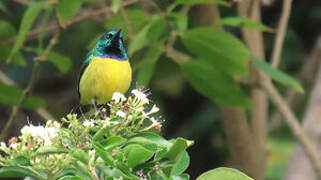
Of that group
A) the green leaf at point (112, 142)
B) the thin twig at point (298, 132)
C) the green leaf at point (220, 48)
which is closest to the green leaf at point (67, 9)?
the green leaf at point (220, 48)

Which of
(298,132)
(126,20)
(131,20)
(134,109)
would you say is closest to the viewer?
(134,109)

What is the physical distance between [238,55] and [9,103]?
1.63 metres

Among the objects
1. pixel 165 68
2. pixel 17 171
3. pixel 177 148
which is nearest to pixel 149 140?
pixel 177 148

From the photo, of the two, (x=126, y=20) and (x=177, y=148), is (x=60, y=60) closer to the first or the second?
(x=126, y=20)

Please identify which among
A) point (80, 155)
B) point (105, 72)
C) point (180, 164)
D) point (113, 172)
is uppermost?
point (105, 72)

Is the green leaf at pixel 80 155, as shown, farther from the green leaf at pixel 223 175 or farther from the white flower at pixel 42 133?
the green leaf at pixel 223 175

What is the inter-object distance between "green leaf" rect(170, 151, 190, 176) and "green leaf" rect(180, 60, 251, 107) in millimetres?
1841

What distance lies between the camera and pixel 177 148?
6.75 feet

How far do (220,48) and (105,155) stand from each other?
2011 millimetres

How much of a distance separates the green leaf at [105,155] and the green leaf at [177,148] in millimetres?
218

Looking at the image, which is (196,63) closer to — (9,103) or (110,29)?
(110,29)

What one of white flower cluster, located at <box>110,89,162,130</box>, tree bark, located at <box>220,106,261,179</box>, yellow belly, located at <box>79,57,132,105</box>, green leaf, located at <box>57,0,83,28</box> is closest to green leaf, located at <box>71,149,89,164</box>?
white flower cluster, located at <box>110,89,162,130</box>

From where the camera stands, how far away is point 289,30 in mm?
6684

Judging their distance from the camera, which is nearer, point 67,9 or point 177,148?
point 177,148
